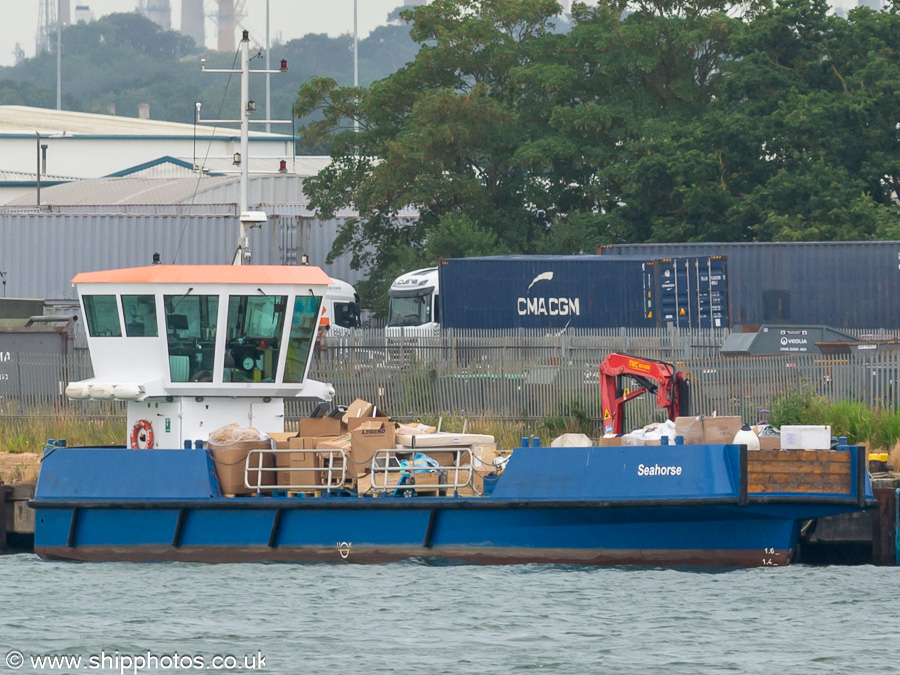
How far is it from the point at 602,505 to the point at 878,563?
4.35 metres

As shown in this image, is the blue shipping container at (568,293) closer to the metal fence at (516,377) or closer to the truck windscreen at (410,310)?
the truck windscreen at (410,310)

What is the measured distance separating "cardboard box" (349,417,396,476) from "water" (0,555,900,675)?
1.27 m

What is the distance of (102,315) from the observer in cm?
1919

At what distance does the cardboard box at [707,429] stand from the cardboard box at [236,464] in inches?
195

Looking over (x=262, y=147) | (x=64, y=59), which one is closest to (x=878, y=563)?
(x=262, y=147)

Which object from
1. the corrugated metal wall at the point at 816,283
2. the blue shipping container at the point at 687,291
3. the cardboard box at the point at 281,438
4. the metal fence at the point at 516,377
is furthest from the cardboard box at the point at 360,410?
the corrugated metal wall at the point at 816,283

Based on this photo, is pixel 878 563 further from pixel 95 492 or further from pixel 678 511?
pixel 95 492

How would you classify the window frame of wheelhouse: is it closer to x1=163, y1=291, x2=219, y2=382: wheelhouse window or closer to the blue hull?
x1=163, y1=291, x2=219, y2=382: wheelhouse window

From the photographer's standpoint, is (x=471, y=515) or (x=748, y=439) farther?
(x=471, y=515)

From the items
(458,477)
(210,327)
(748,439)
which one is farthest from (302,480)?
(748,439)

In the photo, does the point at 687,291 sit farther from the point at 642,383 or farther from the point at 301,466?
the point at 301,466

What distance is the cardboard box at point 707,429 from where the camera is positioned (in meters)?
17.8

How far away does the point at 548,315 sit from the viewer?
3538cm

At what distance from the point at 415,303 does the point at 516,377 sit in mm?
12169
